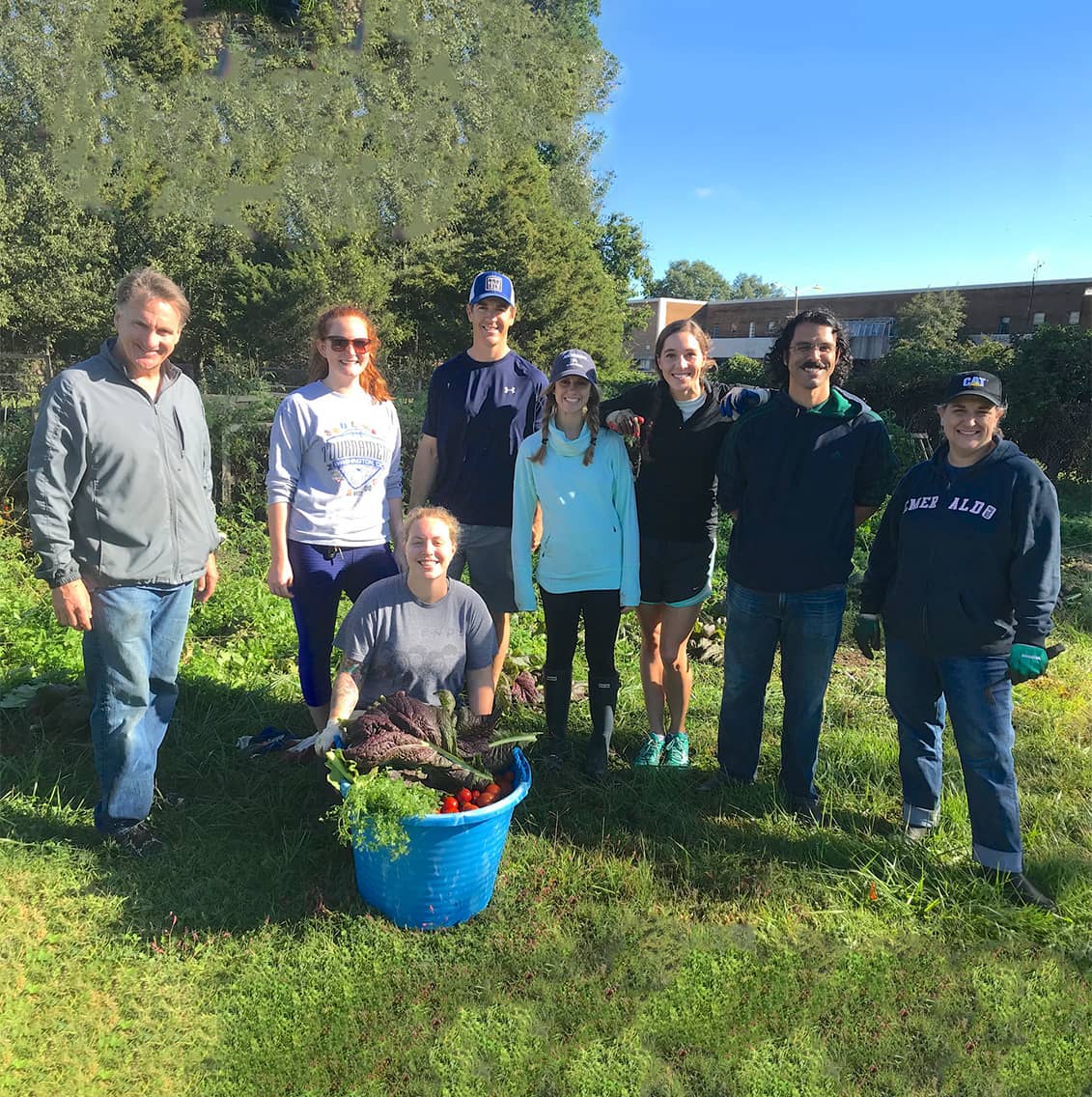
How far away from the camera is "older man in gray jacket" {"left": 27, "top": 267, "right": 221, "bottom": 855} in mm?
2705

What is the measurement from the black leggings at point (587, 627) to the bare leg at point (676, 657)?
0.25 m

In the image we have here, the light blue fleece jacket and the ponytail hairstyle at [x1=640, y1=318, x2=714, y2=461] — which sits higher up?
the ponytail hairstyle at [x1=640, y1=318, x2=714, y2=461]

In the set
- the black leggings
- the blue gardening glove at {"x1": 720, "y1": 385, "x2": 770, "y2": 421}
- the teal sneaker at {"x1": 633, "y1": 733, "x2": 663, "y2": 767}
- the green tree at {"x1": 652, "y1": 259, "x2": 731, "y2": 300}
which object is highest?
the green tree at {"x1": 652, "y1": 259, "x2": 731, "y2": 300}

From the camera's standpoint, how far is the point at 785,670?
331 centimetres

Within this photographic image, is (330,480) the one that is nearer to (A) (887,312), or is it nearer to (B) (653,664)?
(B) (653,664)

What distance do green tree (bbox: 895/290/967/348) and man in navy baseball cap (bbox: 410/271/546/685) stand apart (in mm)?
33175

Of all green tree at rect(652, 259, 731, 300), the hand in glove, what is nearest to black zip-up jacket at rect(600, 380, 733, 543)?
the hand in glove

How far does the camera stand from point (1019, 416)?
12.2 meters

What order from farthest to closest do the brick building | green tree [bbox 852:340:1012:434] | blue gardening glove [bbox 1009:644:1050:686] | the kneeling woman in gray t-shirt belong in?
1. the brick building
2. green tree [bbox 852:340:1012:434]
3. the kneeling woman in gray t-shirt
4. blue gardening glove [bbox 1009:644:1050:686]

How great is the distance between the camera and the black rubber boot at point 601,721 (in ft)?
11.8

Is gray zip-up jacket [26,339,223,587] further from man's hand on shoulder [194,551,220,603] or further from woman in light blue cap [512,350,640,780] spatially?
woman in light blue cap [512,350,640,780]

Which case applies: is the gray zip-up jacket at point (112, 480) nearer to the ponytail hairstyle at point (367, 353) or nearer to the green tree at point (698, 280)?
the ponytail hairstyle at point (367, 353)

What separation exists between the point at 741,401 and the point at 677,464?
368 mm

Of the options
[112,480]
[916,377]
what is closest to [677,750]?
[112,480]
